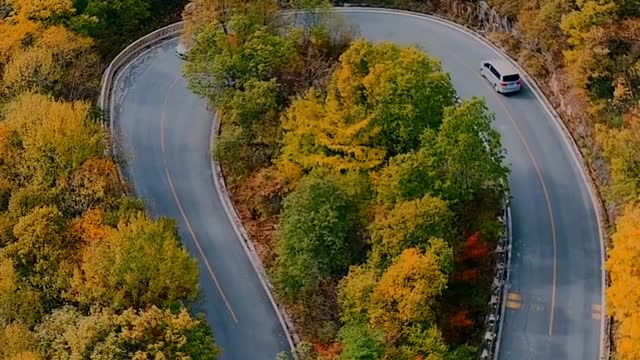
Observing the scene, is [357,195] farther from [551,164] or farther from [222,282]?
[551,164]

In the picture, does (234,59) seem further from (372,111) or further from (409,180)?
(409,180)

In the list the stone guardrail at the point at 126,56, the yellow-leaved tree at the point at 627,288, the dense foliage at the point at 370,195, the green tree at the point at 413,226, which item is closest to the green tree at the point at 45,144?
the dense foliage at the point at 370,195

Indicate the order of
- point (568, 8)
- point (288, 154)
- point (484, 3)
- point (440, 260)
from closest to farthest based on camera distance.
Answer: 1. point (440, 260)
2. point (288, 154)
3. point (568, 8)
4. point (484, 3)

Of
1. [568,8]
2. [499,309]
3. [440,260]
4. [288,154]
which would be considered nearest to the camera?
[440,260]

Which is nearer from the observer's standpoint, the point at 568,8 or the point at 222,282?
the point at 222,282

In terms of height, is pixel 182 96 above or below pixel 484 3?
below

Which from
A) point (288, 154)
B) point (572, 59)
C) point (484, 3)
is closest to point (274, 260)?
point (288, 154)
